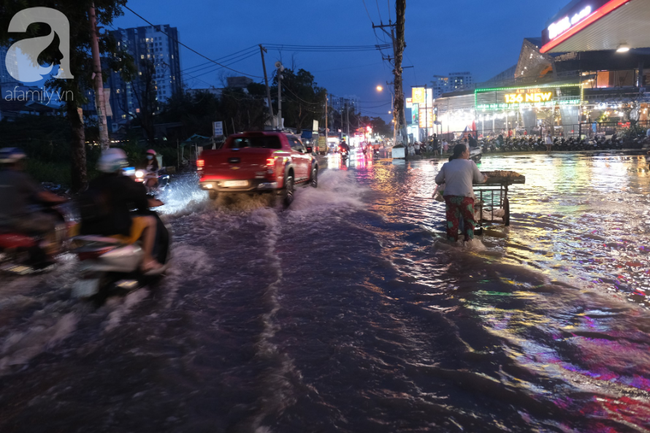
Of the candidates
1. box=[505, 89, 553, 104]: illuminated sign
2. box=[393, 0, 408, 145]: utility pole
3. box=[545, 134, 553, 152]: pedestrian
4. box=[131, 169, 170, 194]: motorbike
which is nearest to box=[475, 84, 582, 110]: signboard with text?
box=[505, 89, 553, 104]: illuminated sign

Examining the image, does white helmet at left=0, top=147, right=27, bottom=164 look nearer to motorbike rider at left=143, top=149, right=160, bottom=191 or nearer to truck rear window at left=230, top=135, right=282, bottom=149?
truck rear window at left=230, top=135, right=282, bottom=149

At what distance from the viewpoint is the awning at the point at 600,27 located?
11672 millimetres

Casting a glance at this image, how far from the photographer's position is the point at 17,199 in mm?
6059

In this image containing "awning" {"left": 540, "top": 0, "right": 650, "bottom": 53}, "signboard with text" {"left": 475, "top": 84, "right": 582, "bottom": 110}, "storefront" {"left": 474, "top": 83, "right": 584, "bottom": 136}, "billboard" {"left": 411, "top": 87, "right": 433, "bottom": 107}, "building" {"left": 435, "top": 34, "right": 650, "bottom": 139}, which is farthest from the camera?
"billboard" {"left": 411, "top": 87, "right": 433, "bottom": 107}

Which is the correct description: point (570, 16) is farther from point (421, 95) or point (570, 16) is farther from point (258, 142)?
point (421, 95)

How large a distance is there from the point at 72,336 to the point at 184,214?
7370 millimetres

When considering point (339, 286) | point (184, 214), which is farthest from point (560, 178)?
point (339, 286)

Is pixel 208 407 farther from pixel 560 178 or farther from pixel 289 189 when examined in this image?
pixel 560 178

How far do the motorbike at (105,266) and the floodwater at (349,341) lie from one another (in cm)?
25

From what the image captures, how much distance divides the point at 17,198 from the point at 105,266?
227 centimetres

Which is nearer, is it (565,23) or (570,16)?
(570,16)

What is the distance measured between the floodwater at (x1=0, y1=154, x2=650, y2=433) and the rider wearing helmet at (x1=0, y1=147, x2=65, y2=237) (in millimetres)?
738

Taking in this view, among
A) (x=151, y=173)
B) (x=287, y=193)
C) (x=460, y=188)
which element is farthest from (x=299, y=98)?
(x=460, y=188)

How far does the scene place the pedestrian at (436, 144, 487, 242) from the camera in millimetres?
7445
